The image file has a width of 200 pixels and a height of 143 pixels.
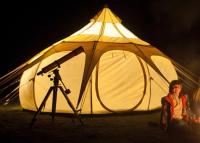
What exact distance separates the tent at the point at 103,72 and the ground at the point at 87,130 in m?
0.45

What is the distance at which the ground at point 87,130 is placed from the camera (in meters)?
8.57

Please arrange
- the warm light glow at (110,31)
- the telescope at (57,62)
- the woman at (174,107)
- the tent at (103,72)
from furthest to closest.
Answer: the warm light glow at (110,31)
the tent at (103,72)
the telescope at (57,62)
the woman at (174,107)

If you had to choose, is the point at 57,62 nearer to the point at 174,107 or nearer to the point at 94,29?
the point at 94,29

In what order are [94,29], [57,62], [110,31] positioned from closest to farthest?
[57,62], [110,31], [94,29]

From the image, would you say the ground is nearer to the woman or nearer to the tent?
the woman

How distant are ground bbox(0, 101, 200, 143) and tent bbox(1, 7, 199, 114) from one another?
17.8 inches

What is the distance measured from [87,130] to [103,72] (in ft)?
9.59

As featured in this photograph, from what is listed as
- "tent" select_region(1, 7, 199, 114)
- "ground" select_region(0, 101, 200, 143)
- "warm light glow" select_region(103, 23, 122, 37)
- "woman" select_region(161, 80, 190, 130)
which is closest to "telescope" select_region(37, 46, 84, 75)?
"tent" select_region(1, 7, 199, 114)

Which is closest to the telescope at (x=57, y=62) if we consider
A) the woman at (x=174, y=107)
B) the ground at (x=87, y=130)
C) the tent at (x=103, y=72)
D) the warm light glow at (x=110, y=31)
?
the tent at (x=103, y=72)

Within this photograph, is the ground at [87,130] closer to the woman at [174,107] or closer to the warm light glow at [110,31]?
the woman at [174,107]

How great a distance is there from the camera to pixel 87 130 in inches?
378

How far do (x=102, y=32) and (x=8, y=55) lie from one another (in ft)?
89.8

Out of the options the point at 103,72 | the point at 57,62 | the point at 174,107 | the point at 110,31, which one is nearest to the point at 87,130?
the point at 57,62

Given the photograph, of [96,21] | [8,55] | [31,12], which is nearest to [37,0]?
[31,12]
